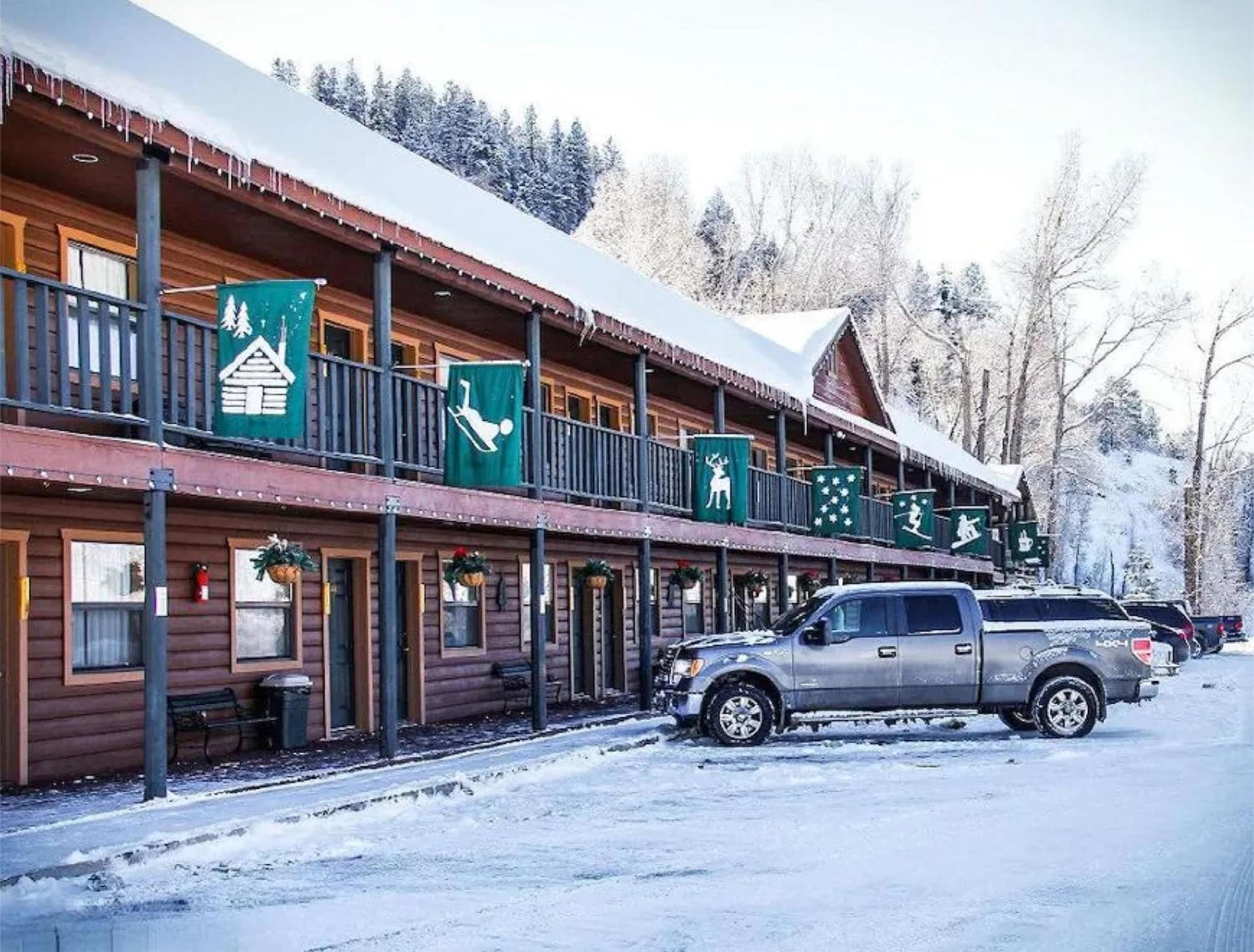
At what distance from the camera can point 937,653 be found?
18.8m

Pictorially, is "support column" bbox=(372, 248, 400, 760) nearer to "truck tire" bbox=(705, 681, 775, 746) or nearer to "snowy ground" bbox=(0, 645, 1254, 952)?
"snowy ground" bbox=(0, 645, 1254, 952)

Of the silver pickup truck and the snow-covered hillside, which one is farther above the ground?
the snow-covered hillside

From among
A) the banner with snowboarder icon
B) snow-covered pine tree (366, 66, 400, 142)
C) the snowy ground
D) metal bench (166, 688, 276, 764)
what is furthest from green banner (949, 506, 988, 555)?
snow-covered pine tree (366, 66, 400, 142)

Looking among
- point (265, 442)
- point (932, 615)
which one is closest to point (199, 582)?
point (265, 442)

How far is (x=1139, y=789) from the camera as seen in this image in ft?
45.8

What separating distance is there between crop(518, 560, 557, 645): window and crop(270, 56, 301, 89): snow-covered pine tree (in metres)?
70.2

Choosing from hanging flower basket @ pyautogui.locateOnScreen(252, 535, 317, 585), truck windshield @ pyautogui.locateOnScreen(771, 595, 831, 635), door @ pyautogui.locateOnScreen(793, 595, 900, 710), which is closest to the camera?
hanging flower basket @ pyautogui.locateOnScreen(252, 535, 317, 585)

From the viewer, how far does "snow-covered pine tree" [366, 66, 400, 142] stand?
284 feet

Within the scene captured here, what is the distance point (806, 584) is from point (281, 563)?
23.0 meters

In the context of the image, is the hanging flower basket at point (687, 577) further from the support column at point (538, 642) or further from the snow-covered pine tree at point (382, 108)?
the snow-covered pine tree at point (382, 108)

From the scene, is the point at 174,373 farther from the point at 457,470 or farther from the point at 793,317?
the point at 793,317

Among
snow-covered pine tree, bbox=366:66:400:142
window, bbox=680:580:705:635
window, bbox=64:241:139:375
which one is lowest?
window, bbox=680:580:705:635

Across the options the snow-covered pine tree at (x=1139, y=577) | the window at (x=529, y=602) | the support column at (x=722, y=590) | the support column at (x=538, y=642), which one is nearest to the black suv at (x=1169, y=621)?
the support column at (x=722, y=590)

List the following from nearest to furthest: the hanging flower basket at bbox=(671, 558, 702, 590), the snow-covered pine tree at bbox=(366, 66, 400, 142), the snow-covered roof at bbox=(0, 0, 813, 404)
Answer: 1. the snow-covered roof at bbox=(0, 0, 813, 404)
2. the hanging flower basket at bbox=(671, 558, 702, 590)
3. the snow-covered pine tree at bbox=(366, 66, 400, 142)
